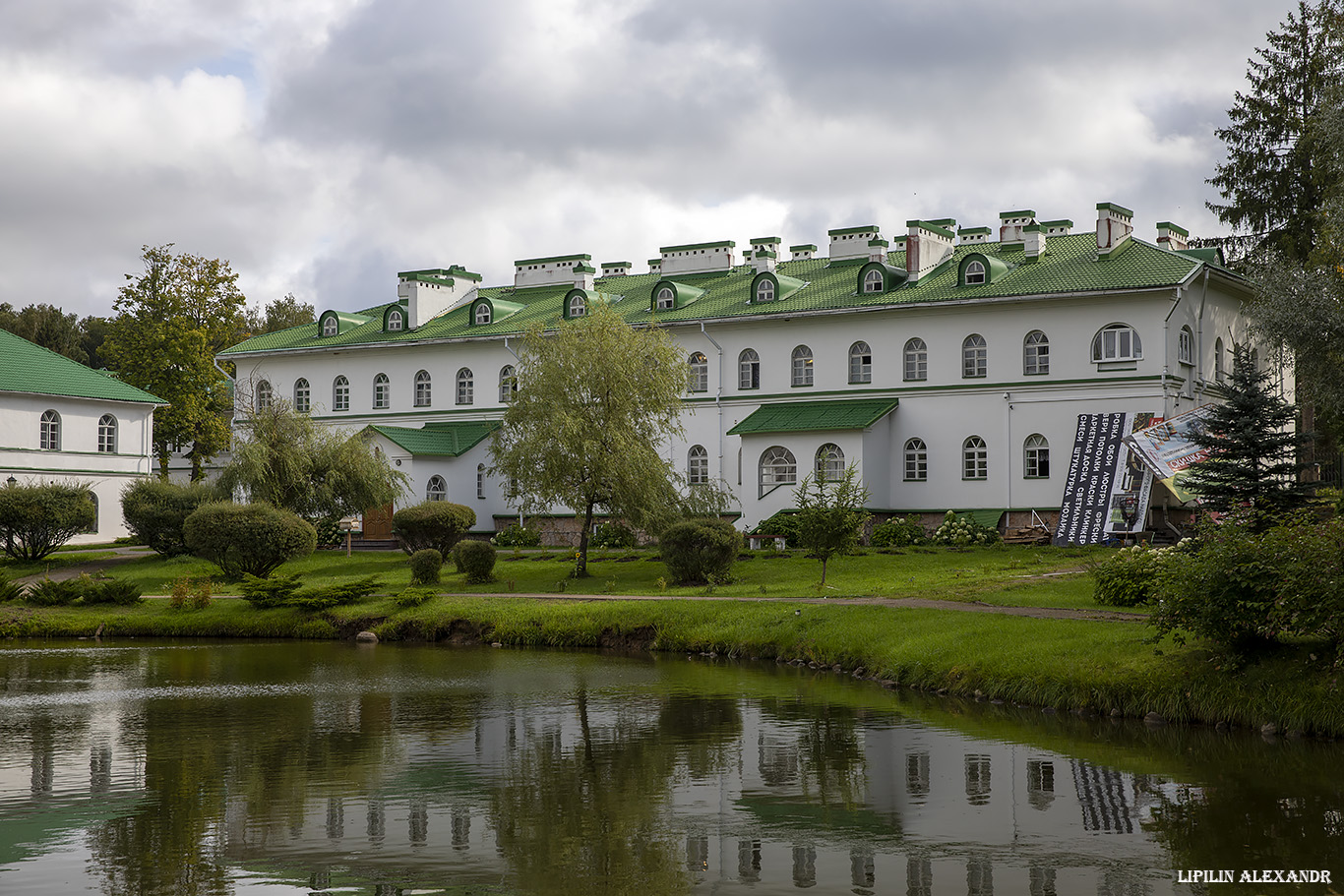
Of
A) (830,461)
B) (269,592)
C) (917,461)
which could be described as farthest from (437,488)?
(269,592)

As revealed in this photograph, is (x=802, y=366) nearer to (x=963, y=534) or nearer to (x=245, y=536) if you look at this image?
(x=963, y=534)

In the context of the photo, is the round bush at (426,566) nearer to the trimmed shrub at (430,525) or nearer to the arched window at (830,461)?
the trimmed shrub at (430,525)

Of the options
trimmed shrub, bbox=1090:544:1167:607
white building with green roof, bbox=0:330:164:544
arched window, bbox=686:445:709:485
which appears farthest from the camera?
white building with green roof, bbox=0:330:164:544

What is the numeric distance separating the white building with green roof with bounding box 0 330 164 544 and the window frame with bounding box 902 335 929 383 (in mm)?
27055

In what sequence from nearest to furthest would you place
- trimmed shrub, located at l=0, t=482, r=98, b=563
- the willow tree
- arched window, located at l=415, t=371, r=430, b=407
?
the willow tree
trimmed shrub, located at l=0, t=482, r=98, b=563
arched window, located at l=415, t=371, r=430, b=407

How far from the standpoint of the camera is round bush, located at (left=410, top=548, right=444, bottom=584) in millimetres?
29094

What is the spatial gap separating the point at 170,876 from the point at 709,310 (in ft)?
111

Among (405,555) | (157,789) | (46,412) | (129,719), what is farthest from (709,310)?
(157,789)

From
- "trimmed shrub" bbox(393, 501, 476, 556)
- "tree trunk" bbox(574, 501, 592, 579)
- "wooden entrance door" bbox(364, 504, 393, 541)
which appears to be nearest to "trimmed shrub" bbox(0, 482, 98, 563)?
"wooden entrance door" bbox(364, 504, 393, 541)

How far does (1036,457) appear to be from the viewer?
35.9 meters

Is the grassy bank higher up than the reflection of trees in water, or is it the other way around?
the grassy bank

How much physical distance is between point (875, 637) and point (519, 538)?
2245 cm

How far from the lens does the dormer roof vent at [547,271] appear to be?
49688mm

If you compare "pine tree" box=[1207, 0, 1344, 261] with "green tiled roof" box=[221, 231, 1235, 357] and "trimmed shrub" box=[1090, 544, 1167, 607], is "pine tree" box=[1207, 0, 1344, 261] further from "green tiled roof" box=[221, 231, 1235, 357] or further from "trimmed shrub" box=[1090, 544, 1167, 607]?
"trimmed shrub" box=[1090, 544, 1167, 607]
